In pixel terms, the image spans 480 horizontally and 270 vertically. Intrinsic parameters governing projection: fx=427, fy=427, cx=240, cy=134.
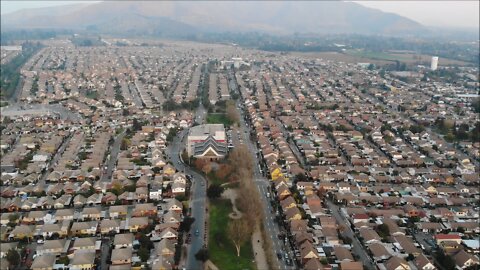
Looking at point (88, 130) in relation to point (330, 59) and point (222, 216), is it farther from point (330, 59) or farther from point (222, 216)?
point (330, 59)

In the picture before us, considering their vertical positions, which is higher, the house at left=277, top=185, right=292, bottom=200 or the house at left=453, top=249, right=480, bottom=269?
the house at left=277, top=185, right=292, bottom=200

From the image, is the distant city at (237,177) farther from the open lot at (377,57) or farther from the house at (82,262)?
the open lot at (377,57)

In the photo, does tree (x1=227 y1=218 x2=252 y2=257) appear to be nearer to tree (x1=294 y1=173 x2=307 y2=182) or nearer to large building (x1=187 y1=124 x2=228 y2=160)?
tree (x1=294 y1=173 x2=307 y2=182)

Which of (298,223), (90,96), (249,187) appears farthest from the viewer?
(90,96)

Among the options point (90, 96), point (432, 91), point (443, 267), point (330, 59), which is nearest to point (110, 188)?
point (443, 267)

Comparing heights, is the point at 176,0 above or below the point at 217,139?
above

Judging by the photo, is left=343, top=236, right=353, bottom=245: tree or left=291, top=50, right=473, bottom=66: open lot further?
left=291, top=50, right=473, bottom=66: open lot

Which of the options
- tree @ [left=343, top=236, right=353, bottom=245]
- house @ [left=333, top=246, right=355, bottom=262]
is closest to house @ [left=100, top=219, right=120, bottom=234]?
house @ [left=333, top=246, right=355, bottom=262]
